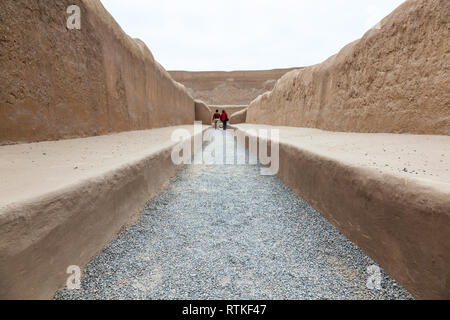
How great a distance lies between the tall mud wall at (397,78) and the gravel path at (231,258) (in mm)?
1950

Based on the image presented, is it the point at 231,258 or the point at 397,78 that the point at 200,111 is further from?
the point at 231,258

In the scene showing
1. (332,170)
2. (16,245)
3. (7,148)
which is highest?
(7,148)

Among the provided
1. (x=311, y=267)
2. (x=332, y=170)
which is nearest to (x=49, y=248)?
(x=311, y=267)

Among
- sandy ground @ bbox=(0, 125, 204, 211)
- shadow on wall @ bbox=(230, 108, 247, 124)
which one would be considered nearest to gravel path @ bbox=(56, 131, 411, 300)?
sandy ground @ bbox=(0, 125, 204, 211)

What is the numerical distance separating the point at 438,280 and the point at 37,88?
124 inches

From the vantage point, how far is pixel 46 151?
1.87m

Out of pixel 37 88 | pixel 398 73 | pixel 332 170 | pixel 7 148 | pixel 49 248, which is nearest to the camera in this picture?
pixel 49 248

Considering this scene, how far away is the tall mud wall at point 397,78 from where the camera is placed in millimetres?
2346

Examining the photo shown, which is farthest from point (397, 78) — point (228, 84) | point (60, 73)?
point (228, 84)

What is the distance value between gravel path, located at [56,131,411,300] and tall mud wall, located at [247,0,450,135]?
1.95 metres

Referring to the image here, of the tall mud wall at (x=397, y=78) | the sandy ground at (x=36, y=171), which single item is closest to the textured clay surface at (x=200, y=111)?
the tall mud wall at (x=397, y=78)

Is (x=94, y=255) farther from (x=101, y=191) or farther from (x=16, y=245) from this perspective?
(x=16, y=245)

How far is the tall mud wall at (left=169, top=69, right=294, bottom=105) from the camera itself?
31656 millimetres

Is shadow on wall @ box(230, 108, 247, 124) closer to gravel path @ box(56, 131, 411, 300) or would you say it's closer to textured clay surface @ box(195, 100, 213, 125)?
textured clay surface @ box(195, 100, 213, 125)
